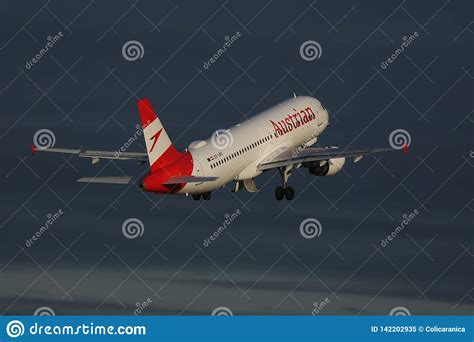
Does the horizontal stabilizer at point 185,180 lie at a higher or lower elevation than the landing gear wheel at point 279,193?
lower

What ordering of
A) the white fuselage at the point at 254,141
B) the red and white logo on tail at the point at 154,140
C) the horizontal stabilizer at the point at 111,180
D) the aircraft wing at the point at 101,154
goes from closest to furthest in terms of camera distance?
the horizontal stabilizer at the point at 111,180, the red and white logo on tail at the point at 154,140, the white fuselage at the point at 254,141, the aircraft wing at the point at 101,154

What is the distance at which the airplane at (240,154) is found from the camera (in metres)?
110

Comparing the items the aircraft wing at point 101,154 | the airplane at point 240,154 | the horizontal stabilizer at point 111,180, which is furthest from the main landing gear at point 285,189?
the horizontal stabilizer at point 111,180

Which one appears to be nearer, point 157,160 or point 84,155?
point 157,160

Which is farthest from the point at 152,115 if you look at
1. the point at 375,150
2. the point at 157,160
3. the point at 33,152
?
the point at 375,150

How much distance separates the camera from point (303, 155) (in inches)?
4815

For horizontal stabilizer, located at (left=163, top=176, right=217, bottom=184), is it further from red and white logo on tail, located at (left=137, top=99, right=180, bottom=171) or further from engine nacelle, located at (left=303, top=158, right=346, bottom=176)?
engine nacelle, located at (left=303, top=158, right=346, bottom=176)

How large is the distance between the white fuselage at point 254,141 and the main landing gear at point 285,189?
206 cm

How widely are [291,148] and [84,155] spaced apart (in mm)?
19526

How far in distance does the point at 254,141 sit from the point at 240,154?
365 centimetres

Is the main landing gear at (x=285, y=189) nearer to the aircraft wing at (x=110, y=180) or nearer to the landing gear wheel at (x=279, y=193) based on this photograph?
the landing gear wheel at (x=279, y=193)

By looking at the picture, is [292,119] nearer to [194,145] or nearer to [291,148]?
[291,148]

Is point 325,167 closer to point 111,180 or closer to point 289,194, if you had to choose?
point 289,194

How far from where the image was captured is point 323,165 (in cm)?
12400
